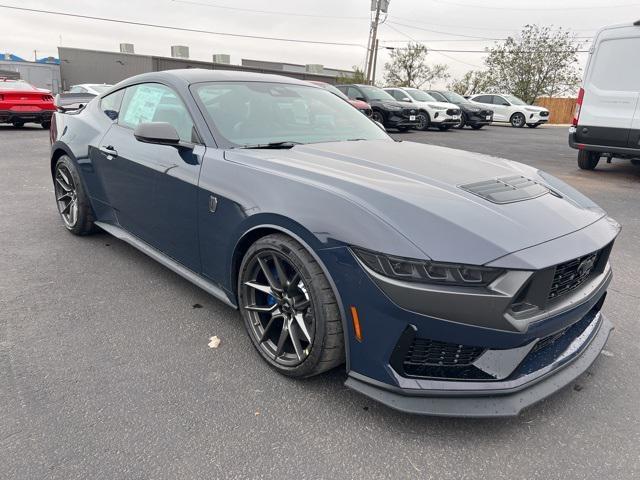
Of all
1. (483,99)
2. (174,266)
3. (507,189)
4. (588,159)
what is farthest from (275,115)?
(483,99)

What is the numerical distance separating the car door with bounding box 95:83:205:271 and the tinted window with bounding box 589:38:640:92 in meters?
7.17

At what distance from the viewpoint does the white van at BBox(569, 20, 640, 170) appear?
7207 millimetres

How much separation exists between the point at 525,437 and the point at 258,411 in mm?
1149

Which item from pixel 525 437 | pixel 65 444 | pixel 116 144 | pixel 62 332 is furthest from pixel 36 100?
pixel 525 437

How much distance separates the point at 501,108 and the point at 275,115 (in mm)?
23396

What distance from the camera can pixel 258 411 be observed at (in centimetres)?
214

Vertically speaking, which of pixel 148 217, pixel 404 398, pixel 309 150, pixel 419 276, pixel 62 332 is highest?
pixel 309 150

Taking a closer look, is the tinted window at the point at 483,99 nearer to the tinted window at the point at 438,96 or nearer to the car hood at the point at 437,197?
the tinted window at the point at 438,96

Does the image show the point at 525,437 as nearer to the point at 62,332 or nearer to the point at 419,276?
the point at 419,276

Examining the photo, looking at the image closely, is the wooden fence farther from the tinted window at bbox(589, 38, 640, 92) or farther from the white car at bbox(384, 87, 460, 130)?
the tinted window at bbox(589, 38, 640, 92)

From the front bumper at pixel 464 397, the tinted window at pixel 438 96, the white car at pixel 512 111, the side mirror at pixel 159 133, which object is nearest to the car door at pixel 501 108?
the white car at pixel 512 111

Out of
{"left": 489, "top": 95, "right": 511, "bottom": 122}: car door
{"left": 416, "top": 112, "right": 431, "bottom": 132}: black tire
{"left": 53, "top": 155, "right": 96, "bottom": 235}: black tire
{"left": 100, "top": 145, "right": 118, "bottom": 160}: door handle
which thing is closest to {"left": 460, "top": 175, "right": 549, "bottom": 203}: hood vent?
{"left": 100, "top": 145, "right": 118, "bottom": 160}: door handle

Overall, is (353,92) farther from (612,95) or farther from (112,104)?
(112,104)

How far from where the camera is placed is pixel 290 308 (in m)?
2.28
